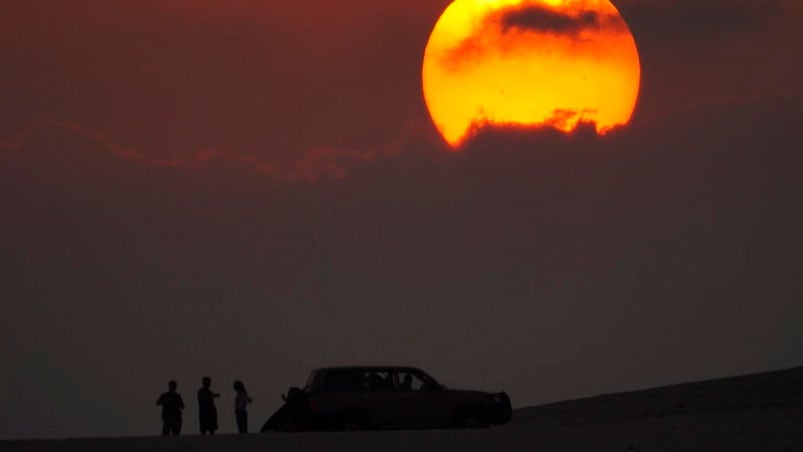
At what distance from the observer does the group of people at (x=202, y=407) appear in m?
42.1

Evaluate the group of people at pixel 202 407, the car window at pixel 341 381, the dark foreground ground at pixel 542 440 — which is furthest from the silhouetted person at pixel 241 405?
the dark foreground ground at pixel 542 440

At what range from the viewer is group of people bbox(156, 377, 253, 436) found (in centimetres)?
4209

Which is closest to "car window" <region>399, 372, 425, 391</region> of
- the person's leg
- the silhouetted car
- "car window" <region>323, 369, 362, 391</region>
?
the silhouetted car

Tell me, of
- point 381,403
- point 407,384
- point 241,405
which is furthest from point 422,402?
point 241,405

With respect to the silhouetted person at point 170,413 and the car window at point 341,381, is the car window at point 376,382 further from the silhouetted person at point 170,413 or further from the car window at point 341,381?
the silhouetted person at point 170,413

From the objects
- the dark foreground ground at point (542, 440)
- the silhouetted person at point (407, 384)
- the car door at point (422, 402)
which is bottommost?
the dark foreground ground at point (542, 440)

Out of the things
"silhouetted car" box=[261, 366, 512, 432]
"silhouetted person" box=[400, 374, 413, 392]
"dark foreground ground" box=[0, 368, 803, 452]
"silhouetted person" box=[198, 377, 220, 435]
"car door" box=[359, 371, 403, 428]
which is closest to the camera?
"dark foreground ground" box=[0, 368, 803, 452]

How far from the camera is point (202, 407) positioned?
42.2 m

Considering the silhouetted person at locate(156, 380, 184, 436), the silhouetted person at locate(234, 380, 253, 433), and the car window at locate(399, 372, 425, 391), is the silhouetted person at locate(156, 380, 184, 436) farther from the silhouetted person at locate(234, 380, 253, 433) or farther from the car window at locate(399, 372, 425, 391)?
the car window at locate(399, 372, 425, 391)

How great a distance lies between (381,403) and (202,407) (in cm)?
507

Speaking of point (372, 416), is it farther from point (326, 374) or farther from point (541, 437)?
point (541, 437)

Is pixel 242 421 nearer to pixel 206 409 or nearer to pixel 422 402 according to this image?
pixel 206 409

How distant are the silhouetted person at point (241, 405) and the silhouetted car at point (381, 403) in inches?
108

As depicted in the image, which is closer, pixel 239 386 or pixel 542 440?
pixel 542 440
